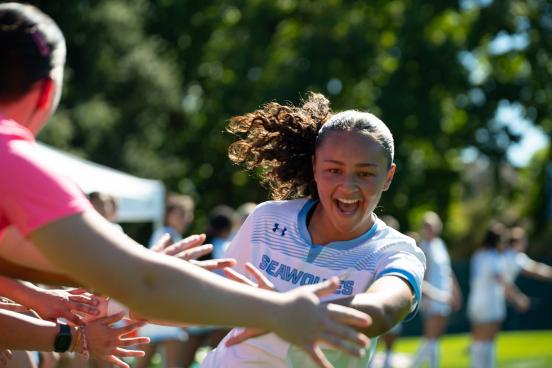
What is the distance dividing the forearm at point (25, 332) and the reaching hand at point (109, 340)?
160mm

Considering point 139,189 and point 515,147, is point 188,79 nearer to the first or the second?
point 515,147

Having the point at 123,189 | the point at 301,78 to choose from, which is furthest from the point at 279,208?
the point at 301,78

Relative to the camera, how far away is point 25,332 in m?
3.91

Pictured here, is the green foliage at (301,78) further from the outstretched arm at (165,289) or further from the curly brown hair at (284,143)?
the outstretched arm at (165,289)

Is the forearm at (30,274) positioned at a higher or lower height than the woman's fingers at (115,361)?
higher

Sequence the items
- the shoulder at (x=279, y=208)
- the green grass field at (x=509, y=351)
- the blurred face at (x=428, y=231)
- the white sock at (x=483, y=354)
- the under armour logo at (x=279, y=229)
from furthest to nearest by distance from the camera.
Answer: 1. the green grass field at (x=509, y=351)
2. the blurred face at (x=428, y=231)
3. the white sock at (x=483, y=354)
4. the shoulder at (x=279, y=208)
5. the under armour logo at (x=279, y=229)

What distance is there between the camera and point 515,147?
29.4 meters

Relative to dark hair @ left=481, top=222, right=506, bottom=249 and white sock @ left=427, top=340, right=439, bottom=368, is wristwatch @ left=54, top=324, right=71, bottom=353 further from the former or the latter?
white sock @ left=427, top=340, right=439, bottom=368

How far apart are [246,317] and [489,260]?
39.2 feet

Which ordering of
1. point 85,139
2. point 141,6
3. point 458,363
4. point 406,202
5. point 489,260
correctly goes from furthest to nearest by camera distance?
1. point 141,6
2. point 406,202
3. point 85,139
4. point 458,363
5. point 489,260

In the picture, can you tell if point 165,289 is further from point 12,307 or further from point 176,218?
point 176,218

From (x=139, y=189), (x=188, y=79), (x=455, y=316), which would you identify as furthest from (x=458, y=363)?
(x=188, y=79)

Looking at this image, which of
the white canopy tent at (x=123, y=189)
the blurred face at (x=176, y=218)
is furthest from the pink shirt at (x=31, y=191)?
the white canopy tent at (x=123, y=189)

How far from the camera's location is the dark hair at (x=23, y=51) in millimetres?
2650
